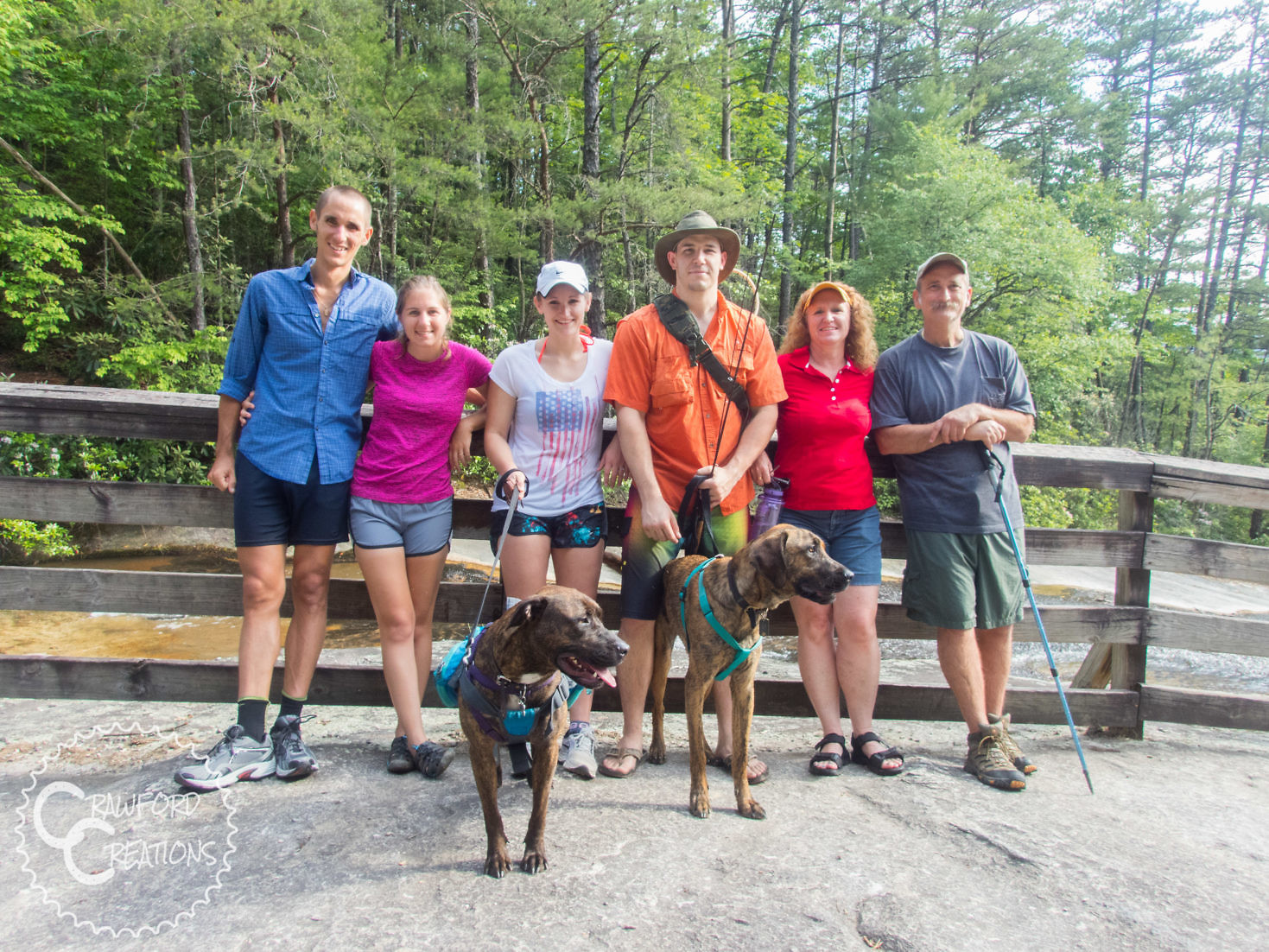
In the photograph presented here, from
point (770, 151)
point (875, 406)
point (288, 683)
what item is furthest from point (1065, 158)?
point (288, 683)

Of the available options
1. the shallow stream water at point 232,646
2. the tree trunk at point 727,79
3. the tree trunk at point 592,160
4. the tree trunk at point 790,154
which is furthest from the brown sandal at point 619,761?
the tree trunk at point 790,154

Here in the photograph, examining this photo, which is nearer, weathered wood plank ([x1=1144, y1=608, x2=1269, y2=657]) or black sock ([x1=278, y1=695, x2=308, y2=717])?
black sock ([x1=278, y1=695, x2=308, y2=717])

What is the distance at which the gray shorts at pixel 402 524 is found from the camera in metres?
3.14

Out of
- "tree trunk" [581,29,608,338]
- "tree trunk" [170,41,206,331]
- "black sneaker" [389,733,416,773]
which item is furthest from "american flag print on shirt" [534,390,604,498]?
"tree trunk" [170,41,206,331]

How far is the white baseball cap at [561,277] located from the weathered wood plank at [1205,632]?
3516 millimetres

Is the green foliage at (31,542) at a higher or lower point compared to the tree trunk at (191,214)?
lower

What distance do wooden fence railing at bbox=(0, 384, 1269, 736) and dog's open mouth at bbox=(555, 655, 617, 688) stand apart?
1364 mm

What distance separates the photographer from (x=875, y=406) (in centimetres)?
361

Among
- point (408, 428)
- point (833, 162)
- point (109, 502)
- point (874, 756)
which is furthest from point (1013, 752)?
point (833, 162)

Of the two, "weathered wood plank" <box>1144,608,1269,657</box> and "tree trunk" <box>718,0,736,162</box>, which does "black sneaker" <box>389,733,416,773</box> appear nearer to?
"weathered wood plank" <box>1144,608,1269,657</box>

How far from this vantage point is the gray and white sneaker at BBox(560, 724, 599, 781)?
3.23 meters

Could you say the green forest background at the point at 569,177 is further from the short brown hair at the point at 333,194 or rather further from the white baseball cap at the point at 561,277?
the white baseball cap at the point at 561,277

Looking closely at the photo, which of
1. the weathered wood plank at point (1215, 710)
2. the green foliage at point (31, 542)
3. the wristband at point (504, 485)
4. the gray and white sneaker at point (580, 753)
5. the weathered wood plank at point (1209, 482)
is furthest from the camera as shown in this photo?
the green foliage at point (31, 542)

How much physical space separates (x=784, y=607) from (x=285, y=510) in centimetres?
252
